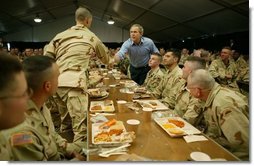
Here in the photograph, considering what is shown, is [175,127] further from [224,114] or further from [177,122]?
[224,114]

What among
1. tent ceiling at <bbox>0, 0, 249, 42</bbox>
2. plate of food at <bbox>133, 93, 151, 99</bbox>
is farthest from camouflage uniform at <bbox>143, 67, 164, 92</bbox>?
plate of food at <bbox>133, 93, 151, 99</bbox>

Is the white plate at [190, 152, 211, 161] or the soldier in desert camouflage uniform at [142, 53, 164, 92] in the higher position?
the soldier in desert camouflage uniform at [142, 53, 164, 92]

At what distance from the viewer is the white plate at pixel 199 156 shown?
805 mm

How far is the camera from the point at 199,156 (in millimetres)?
816

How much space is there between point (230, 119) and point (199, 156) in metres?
0.29

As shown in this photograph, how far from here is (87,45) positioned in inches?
64.2

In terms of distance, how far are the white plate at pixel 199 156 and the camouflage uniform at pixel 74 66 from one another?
872mm

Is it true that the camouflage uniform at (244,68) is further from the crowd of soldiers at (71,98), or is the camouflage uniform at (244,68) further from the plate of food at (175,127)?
the plate of food at (175,127)

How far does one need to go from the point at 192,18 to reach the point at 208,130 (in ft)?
3.20

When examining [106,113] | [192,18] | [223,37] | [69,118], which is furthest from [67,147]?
[192,18]

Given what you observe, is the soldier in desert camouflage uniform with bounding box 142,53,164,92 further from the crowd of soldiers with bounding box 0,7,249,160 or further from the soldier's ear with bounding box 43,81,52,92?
the soldier's ear with bounding box 43,81,52,92

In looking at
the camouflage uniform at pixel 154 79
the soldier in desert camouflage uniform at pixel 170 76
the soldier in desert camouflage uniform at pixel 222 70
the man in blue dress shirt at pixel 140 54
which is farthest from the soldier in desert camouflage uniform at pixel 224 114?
the soldier in desert camouflage uniform at pixel 222 70

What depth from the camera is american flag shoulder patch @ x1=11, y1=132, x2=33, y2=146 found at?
2.50 ft

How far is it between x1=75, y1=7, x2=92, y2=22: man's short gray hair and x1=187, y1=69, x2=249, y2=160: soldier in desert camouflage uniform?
32.2 inches
